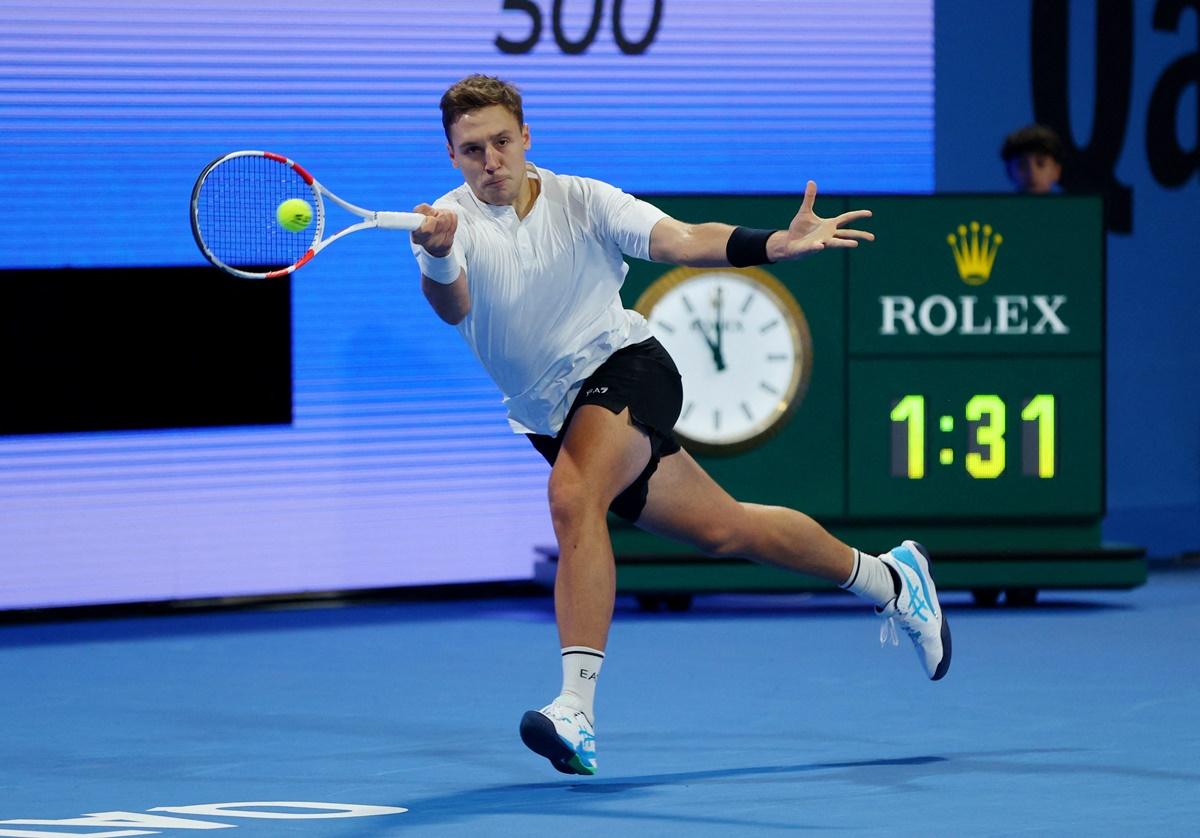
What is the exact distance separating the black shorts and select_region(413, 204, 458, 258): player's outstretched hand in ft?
1.77

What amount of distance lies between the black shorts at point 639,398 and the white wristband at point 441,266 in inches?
17.3

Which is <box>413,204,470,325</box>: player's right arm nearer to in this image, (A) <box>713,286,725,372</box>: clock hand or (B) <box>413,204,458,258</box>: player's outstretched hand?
(B) <box>413,204,458,258</box>: player's outstretched hand

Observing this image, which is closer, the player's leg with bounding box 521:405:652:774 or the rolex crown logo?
the player's leg with bounding box 521:405:652:774

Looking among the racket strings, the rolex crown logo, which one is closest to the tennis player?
the racket strings

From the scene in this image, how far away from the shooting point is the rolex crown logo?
8148 millimetres

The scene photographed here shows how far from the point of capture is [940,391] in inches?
321

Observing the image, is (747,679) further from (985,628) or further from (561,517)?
(561,517)

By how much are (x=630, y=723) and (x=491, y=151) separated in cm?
169

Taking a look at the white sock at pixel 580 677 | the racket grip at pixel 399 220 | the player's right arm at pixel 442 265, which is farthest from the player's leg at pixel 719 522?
the racket grip at pixel 399 220

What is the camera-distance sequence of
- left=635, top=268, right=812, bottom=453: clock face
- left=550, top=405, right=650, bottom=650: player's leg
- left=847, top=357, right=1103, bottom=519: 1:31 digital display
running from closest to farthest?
left=550, top=405, right=650, bottom=650: player's leg < left=635, top=268, right=812, bottom=453: clock face < left=847, top=357, right=1103, bottom=519: 1:31 digital display

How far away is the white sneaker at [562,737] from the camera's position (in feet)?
14.9

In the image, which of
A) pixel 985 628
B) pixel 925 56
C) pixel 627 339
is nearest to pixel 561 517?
pixel 627 339

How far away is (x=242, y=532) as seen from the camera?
852 centimetres

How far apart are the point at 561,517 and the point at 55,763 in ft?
4.89
